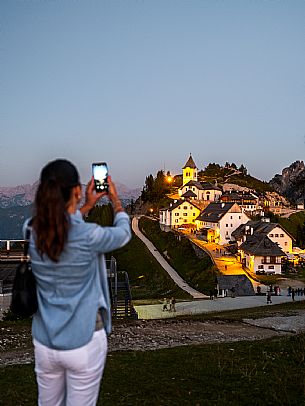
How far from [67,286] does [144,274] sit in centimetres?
6212

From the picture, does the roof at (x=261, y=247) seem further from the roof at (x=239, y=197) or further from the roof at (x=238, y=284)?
the roof at (x=239, y=197)

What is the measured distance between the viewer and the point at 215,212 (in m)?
88.8

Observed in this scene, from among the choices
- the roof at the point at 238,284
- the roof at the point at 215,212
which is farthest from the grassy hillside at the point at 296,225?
the roof at the point at 238,284

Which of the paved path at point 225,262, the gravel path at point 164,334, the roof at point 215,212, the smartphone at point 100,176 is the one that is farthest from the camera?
the roof at point 215,212

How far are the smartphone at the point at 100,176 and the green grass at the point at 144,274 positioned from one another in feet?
141

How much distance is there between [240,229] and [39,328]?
75.1 m

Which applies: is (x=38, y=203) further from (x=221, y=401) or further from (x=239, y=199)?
(x=239, y=199)

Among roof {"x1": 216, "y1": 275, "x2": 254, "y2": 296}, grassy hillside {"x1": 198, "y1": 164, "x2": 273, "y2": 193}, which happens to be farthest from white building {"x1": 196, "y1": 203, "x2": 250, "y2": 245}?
grassy hillside {"x1": 198, "y1": 164, "x2": 273, "y2": 193}

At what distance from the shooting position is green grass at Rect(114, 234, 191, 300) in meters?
52.3

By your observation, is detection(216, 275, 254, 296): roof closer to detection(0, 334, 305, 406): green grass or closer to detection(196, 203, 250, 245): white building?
detection(0, 334, 305, 406): green grass

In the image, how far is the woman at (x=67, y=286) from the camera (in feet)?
11.6

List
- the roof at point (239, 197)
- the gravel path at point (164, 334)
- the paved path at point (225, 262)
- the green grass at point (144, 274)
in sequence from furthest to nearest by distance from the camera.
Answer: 1. the roof at point (239, 197)
2. the paved path at point (225, 262)
3. the green grass at point (144, 274)
4. the gravel path at point (164, 334)

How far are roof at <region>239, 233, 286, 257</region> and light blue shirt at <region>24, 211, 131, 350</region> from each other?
56.0m

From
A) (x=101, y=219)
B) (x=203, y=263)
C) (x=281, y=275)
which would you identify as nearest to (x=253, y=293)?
(x=281, y=275)
